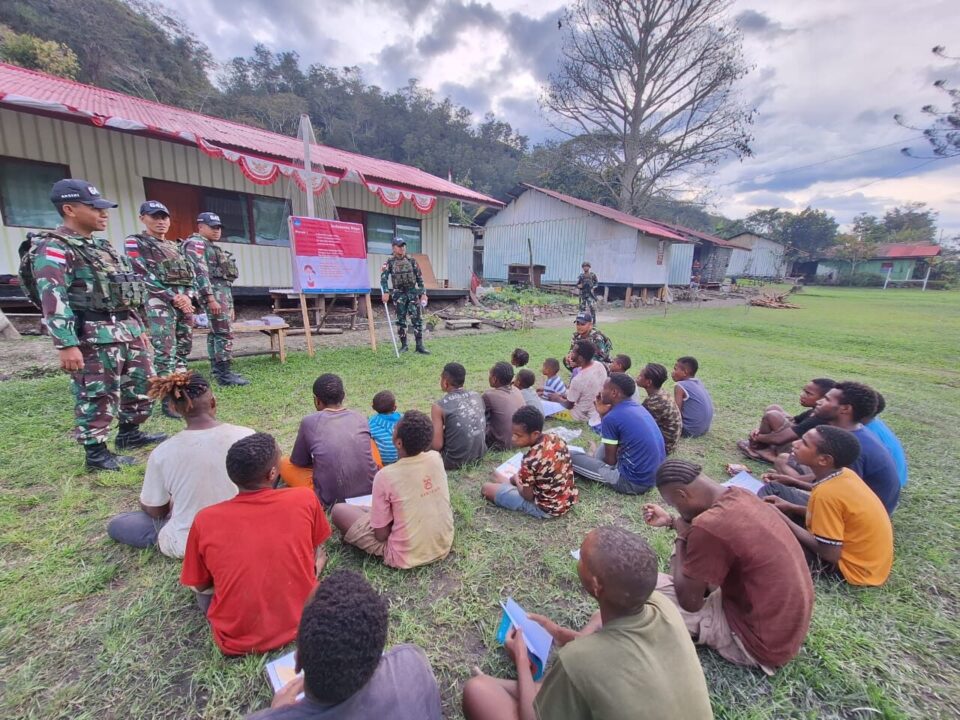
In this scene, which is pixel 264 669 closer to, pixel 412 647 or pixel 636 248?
pixel 412 647

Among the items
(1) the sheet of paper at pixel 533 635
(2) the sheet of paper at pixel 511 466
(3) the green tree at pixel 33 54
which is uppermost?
(3) the green tree at pixel 33 54

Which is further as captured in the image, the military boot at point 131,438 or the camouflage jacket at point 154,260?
the camouflage jacket at point 154,260

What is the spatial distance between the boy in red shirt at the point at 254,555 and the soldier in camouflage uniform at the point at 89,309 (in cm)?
240

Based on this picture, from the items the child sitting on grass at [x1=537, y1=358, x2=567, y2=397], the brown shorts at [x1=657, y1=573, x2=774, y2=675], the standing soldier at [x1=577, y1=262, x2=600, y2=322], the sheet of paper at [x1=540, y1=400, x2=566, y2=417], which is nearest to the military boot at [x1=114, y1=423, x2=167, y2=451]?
the sheet of paper at [x1=540, y1=400, x2=566, y2=417]

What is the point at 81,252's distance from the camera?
316 centimetres

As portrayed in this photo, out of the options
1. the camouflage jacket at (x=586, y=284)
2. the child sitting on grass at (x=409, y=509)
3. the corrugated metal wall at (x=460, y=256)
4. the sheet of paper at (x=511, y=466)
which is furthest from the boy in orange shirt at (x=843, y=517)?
the corrugated metal wall at (x=460, y=256)

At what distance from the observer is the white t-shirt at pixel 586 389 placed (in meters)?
4.58

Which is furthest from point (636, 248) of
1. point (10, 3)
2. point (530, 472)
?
point (10, 3)

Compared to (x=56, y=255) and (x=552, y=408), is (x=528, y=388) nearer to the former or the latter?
(x=552, y=408)

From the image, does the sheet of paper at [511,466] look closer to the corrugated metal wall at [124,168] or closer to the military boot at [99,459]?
the military boot at [99,459]

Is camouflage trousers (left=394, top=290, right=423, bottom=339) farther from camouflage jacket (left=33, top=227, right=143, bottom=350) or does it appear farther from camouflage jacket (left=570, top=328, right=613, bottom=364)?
camouflage jacket (left=33, top=227, right=143, bottom=350)

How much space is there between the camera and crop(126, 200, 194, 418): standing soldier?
14.2 ft

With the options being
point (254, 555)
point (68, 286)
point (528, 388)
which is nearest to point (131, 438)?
point (68, 286)

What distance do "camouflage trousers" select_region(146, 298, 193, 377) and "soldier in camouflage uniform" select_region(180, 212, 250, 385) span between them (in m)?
0.46
